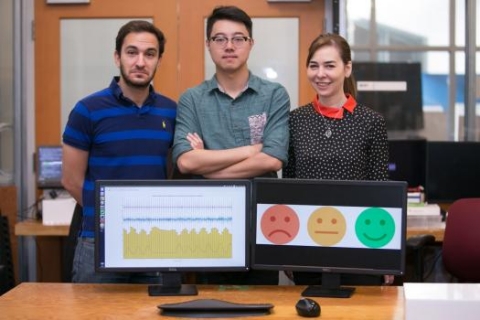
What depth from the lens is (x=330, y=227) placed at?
8.62 ft

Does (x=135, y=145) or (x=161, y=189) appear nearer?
(x=161, y=189)

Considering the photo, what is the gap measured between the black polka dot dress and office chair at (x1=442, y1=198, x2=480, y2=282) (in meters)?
1.07

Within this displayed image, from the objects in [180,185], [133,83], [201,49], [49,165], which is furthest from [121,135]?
[201,49]

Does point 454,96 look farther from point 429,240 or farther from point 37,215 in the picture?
point 37,215

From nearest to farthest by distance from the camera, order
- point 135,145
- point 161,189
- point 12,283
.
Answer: point 161,189 < point 135,145 < point 12,283

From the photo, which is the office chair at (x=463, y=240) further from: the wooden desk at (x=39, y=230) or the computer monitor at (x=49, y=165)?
the computer monitor at (x=49, y=165)

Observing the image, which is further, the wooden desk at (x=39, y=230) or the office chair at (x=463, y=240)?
the wooden desk at (x=39, y=230)

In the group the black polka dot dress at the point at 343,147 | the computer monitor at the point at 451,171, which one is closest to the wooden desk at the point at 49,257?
the computer monitor at the point at 451,171

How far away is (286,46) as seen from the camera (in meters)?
4.93

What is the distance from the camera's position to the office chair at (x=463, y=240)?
3727 mm

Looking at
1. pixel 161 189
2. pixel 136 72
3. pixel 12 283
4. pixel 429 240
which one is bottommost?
pixel 12 283

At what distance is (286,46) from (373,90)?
0.64 metres

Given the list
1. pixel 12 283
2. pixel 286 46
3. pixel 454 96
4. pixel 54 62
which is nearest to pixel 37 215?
pixel 12 283

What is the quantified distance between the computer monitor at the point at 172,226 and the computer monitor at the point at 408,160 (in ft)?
6.93
